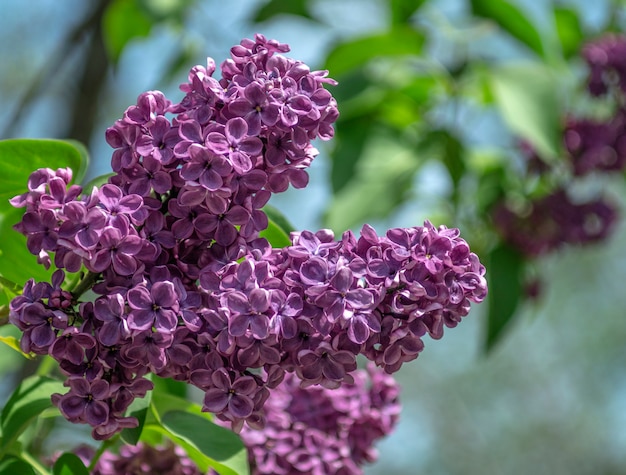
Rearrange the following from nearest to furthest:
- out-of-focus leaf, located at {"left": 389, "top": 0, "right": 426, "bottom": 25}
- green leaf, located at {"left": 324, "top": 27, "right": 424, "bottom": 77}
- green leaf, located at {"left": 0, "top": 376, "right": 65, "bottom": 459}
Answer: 1. green leaf, located at {"left": 0, "top": 376, "right": 65, "bottom": 459}
2. green leaf, located at {"left": 324, "top": 27, "right": 424, "bottom": 77}
3. out-of-focus leaf, located at {"left": 389, "top": 0, "right": 426, "bottom": 25}

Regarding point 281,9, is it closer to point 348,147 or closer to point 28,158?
point 348,147

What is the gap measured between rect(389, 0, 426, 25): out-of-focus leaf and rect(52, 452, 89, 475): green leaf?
1192 millimetres

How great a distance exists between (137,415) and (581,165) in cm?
118

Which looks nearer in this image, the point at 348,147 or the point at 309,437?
the point at 309,437

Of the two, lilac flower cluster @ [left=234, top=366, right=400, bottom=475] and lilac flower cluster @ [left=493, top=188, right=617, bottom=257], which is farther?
lilac flower cluster @ [left=493, top=188, right=617, bottom=257]

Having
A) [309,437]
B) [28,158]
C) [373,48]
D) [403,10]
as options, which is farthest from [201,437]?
[403,10]

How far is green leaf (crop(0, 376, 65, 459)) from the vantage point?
74 cm

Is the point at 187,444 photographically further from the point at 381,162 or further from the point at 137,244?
the point at 381,162

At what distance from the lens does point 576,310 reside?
6.80 meters

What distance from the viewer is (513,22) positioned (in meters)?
1.77

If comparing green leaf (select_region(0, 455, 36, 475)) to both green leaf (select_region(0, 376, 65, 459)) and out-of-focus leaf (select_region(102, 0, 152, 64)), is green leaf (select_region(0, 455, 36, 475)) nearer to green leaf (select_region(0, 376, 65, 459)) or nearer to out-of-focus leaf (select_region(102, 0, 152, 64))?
green leaf (select_region(0, 376, 65, 459))

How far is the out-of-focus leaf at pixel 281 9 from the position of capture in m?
1.73

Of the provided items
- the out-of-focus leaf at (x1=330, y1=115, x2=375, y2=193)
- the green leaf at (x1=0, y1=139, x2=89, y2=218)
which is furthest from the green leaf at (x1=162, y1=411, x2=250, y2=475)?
the out-of-focus leaf at (x1=330, y1=115, x2=375, y2=193)

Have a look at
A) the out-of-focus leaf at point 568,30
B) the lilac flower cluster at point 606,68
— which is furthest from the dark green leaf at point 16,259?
the out-of-focus leaf at point 568,30
